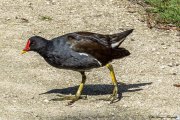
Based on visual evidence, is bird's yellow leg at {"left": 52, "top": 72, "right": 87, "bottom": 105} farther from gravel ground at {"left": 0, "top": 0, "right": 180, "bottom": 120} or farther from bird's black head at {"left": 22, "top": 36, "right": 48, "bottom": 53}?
bird's black head at {"left": 22, "top": 36, "right": 48, "bottom": 53}

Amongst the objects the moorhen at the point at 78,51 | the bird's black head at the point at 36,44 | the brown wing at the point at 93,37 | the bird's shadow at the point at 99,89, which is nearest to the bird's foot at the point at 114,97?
the moorhen at the point at 78,51

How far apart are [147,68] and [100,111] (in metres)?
1.99

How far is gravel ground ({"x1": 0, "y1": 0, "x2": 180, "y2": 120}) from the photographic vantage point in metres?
8.73

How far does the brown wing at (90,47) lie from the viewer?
28.8 ft

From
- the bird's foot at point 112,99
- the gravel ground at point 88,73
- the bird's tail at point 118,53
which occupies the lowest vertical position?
the gravel ground at point 88,73

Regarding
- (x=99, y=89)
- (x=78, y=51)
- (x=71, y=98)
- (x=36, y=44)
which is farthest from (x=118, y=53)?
(x=36, y=44)

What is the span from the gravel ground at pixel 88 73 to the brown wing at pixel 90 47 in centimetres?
69

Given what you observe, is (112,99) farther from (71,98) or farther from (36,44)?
(36,44)

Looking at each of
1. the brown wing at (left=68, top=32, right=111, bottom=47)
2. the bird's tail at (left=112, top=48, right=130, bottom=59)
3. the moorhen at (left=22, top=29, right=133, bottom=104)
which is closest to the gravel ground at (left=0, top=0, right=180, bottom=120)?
the moorhen at (left=22, top=29, right=133, bottom=104)

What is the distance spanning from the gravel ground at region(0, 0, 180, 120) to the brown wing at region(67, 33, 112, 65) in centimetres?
69

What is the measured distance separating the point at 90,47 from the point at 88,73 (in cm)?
142

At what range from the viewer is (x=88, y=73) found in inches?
401

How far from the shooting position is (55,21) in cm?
1246

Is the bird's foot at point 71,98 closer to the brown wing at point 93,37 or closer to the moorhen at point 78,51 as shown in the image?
the moorhen at point 78,51
